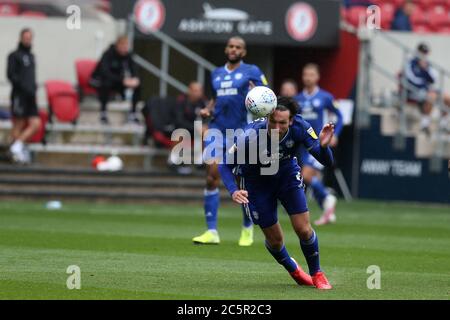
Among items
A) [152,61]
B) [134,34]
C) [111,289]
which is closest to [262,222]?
[111,289]

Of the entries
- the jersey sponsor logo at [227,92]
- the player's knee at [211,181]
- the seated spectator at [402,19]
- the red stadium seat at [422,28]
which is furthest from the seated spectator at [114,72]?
the player's knee at [211,181]

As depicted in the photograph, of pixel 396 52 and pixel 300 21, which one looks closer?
pixel 300 21

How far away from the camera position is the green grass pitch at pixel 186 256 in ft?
34.2

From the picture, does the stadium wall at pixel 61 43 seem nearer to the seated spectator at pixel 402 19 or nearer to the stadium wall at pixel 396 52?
the stadium wall at pixel 396 52

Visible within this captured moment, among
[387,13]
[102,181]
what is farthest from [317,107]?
[387,13]

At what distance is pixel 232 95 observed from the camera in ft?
50.5

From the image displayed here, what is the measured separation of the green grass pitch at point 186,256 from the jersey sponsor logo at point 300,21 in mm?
6501

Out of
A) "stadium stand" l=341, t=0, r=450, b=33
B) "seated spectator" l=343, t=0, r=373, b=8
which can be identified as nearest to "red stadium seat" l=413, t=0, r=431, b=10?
"stadium stand" l=341, t=0, r=450, b=33

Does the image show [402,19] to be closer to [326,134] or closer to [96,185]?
[96,185]

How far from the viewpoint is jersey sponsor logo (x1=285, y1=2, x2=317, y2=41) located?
26.9 m

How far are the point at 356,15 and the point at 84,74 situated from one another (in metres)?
7.06

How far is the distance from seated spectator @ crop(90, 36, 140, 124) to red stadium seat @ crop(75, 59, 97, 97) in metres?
0.80

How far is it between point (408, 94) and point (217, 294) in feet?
56.9

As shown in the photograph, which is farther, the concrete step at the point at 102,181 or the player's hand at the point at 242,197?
the concrete step at the point at 102,181
